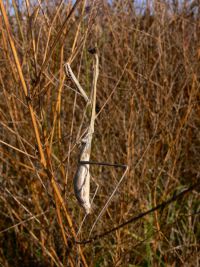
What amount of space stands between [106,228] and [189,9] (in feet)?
4.14

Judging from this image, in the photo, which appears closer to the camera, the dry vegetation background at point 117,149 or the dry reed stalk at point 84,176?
the dry reed stalk at point 84,176

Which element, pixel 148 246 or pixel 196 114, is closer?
pixel 148 246

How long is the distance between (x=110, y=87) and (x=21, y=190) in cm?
58

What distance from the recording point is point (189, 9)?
77.9 inches

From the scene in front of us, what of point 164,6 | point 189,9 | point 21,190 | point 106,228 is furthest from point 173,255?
point 189,9

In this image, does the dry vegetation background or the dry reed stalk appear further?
the dry vegetation background

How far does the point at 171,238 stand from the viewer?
148 centimetres

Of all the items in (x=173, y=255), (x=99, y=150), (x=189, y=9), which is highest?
(x=189, y=9)

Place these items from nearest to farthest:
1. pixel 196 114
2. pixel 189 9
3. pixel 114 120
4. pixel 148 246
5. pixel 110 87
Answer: pixel 148 246, pixel 114 120, pixel 110 87, pixel 196 114, pixel 189 9

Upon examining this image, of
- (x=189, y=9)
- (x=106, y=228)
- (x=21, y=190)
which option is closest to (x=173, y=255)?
(x=106, y=228)

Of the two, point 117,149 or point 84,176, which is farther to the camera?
point 117,149

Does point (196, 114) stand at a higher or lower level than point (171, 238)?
higher

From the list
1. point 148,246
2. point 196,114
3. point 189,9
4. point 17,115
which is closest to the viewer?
point 17,115

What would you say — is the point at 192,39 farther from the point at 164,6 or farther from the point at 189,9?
the point at 164,6
